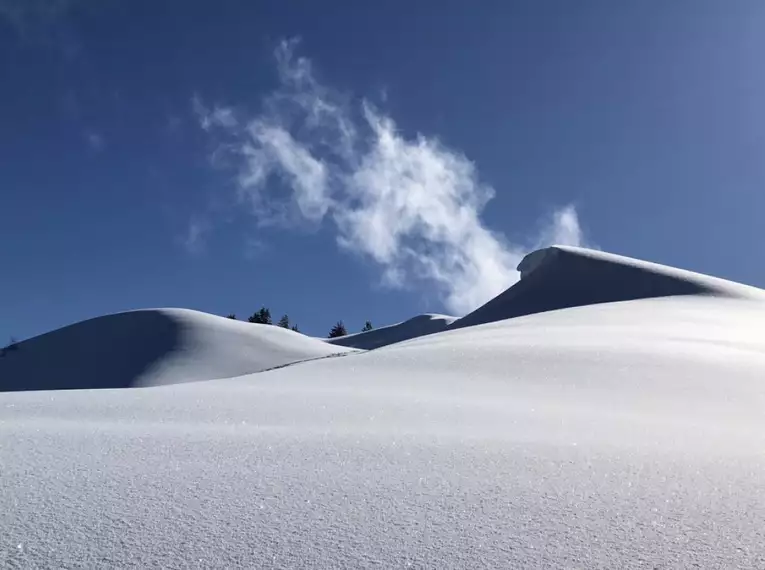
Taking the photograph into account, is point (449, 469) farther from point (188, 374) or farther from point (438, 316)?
point (438, 316)

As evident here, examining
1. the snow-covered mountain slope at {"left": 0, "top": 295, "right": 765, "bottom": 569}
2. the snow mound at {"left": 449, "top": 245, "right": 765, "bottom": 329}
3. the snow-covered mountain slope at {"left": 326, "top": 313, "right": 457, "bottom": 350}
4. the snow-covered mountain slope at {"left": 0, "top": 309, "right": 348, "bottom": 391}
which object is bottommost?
the snow-covered mountain slope at {"left": 0, "top": 295, "right": 765, "bottom": 569}

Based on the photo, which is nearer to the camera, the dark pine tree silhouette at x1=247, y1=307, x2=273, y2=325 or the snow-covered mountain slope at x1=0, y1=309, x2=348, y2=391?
the snow-covered mountain slope at x1=0, y1=309, x2=348, y2=391

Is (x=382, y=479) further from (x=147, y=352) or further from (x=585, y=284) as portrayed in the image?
(x=147, y=352)

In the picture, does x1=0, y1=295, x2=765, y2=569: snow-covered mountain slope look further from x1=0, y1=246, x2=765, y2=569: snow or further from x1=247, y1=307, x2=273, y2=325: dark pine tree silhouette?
x1=247, y1=307, x2=273, y2=325: dark pine tree silhouette

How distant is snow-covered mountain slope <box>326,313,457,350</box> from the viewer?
5597 centimetres

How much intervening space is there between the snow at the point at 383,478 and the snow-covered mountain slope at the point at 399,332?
4858 cm

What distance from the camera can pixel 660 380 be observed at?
7.23m

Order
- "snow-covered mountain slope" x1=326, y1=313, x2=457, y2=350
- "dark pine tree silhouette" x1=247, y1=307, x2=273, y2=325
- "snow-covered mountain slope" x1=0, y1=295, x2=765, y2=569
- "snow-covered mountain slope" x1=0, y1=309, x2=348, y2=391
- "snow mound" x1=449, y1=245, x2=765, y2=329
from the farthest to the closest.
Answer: "dark pine tree silhouette" x1=247, y1=307, x2=273, y2=325 → "snow-covered mountain slope" x1=326, y1=313, x2=457, y2=350 → "snow-covered mountain slope" x1=0, y1=309, x2=348, y2=391 → "snow mound" x1=449, y1=245, x2=765, y2=329 → "snow-covered mountain slope" x1=0, y1=295, x2=765, y2=569

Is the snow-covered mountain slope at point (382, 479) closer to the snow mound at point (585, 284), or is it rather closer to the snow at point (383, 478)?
the snow at point (383, 478)

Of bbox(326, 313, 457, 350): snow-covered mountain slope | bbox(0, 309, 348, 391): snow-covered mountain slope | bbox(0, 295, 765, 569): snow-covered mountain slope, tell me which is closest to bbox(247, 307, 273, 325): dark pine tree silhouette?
bbox(326, 313, 457, 350): snow-covered mountain slope

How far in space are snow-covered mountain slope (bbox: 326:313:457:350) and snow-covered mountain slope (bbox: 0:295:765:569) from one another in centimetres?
4886

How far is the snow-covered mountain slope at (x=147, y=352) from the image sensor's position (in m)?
29.3

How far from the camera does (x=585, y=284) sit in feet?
98.3

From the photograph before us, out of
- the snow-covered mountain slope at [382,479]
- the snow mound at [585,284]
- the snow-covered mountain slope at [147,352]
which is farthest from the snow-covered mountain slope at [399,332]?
the snow-covered mountain slope at [382,479]
